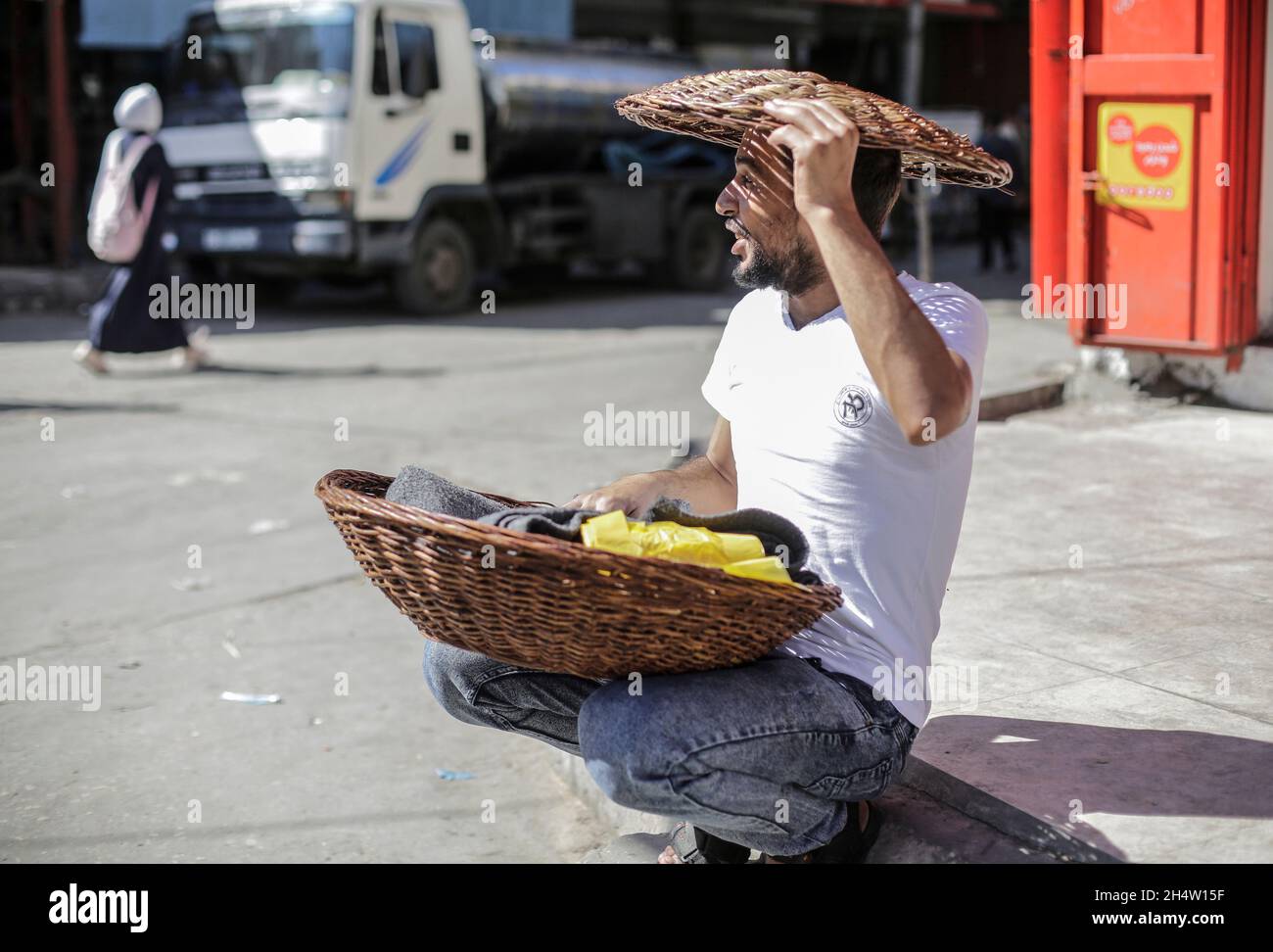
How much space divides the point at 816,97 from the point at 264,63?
11.7m

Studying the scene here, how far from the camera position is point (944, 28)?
2823 cm

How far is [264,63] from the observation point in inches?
529

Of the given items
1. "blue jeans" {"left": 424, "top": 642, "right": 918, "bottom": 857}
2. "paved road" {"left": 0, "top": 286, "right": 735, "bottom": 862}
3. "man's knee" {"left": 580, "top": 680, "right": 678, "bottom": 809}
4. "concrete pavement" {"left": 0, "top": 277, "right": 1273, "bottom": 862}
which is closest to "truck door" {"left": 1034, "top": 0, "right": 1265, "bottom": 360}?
"concrete pavement" {"left": 0, "top": 277, "right": 1273, "bottom": 862}

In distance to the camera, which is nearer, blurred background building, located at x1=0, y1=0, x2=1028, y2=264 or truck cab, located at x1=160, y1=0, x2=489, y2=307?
truck cab, located at x1=160, y1=0, x2=489, y2=307

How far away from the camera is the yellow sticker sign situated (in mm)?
6617

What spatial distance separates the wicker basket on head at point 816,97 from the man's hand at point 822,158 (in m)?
0.11

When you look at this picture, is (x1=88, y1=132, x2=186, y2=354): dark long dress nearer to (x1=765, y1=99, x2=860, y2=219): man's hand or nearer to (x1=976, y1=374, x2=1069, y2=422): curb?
(x1=976, y1=374, x2=1069, y2=422): curb

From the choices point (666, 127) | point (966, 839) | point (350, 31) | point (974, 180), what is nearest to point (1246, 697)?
point (966, 839)

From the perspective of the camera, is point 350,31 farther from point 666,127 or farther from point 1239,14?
point 666,127

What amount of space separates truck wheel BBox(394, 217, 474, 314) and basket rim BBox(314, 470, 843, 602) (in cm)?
1131

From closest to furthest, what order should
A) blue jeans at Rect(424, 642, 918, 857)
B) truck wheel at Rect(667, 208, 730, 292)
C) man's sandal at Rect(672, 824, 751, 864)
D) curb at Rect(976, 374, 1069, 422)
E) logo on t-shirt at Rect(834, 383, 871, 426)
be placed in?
blue jeans at Rect(424, 642, 918, 857) → logo on t-shirt at Rect(834, 383, 871, 426) → man's sandal at Rect(672, 824, 751, 864) → curb at Rect(976, 374, 1069, 422) → truck wheel at Rect(667, 208, 730, 292)

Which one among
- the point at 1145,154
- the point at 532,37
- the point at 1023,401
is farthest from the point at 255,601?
the point at 532,37

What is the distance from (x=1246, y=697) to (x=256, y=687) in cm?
278

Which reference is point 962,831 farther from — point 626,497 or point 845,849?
point 626,497
